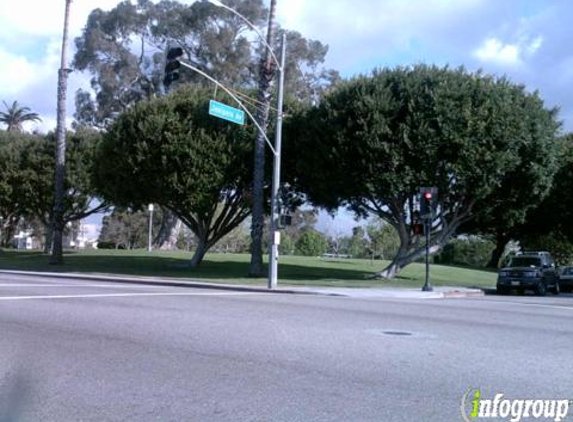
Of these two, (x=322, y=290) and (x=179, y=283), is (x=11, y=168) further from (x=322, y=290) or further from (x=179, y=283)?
(x=322, y=290)

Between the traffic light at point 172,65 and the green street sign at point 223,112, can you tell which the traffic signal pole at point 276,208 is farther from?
the traffic light at point 172,65

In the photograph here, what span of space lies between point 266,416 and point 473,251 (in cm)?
7828

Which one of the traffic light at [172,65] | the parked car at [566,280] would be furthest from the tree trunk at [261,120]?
the parked car at [566,280]

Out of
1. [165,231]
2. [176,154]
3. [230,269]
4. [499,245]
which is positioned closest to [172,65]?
[176,154]

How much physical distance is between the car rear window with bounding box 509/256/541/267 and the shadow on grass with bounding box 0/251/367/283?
25.7 feet

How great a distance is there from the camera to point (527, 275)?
29.4 meters

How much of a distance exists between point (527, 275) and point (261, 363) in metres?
22.9

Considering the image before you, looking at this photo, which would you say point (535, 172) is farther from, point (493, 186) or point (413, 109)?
point (413, 109)

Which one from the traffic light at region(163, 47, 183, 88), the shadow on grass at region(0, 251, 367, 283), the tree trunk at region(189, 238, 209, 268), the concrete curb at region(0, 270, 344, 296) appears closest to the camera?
the traffic light at region(163, 47, 183, 88)

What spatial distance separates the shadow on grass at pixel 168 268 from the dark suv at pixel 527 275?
7.72m

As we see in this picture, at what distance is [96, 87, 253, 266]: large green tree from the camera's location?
112 ft

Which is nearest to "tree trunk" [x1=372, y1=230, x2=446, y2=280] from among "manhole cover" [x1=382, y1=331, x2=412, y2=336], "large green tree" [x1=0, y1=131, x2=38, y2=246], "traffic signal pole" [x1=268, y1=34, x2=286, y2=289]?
"traffic signal pole" [x1=268, y1=34, x2=286, y2=289]

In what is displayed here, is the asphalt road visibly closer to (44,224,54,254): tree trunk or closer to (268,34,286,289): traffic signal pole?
(268,34,286,289): traffic signal pole

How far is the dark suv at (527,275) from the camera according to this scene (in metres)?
29.3
